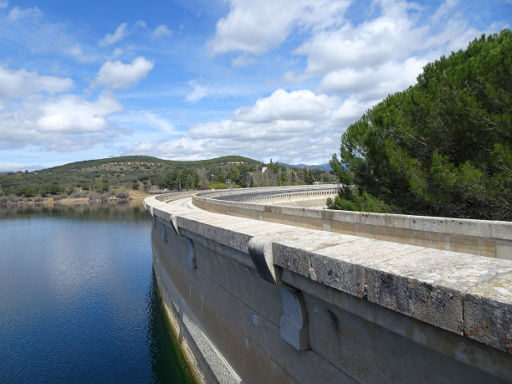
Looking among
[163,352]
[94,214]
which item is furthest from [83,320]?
[94,214]

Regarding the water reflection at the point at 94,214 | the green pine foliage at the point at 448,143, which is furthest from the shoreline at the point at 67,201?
the green pine foliage at the point at 448,143

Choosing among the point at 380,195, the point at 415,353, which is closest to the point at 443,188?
the point at 380,195

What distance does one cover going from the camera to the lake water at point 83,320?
11.2 metres

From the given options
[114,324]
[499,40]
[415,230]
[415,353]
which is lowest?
[114,324]

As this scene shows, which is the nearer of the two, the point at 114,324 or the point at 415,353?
the point at 415,353

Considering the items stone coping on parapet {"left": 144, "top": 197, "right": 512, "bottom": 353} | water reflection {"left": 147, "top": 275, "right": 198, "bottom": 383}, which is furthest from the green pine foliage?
water reflection {"left": 147, "top": 275, "right": 198, "bottom": 383}

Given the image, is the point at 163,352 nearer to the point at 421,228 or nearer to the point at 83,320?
the point at 83,320

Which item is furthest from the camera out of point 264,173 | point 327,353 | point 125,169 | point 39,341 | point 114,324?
point 125,169

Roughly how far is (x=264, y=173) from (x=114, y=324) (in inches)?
2831

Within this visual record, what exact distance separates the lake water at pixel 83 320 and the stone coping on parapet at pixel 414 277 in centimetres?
873

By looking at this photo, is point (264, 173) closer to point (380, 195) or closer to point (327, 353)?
point (380, 195)

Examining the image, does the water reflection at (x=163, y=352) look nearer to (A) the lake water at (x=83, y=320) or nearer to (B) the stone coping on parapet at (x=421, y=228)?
(A) the lake water at (x=83, y=320)

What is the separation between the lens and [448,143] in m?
9.63

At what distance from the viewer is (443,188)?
8.84 metres
